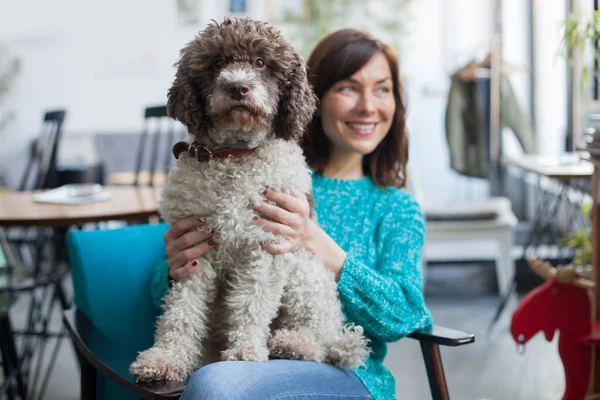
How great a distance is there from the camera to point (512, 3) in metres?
6.53

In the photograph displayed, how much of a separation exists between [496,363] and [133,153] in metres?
4.61

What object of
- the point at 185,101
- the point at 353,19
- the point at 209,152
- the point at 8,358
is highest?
the point at 353,19

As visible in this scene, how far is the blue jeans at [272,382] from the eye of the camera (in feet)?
4.23

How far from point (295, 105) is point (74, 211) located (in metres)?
1.46

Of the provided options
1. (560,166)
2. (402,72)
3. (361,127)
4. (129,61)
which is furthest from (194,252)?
(129,61)

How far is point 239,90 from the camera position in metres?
1.29

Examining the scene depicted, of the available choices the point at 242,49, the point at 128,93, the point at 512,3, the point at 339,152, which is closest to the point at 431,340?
the point at 339,152

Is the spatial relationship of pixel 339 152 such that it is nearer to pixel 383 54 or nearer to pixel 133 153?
pixel 383 54

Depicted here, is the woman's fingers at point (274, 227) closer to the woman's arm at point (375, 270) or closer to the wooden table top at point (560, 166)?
the woman's arm at point (375, 270)

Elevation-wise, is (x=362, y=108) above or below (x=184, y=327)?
above

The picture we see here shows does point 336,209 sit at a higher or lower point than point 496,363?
higher

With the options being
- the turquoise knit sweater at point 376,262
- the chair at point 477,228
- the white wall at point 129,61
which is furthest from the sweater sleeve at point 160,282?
the white wall at point 129,61

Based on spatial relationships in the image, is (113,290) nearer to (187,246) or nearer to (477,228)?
(187,246)

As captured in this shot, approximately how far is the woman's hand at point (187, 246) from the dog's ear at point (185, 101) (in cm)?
21
